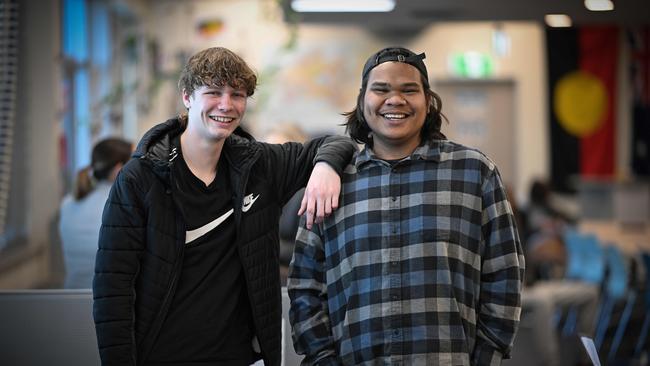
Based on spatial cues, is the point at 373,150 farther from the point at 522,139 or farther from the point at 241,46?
the point at 522,139

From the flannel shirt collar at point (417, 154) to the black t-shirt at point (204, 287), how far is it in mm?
360

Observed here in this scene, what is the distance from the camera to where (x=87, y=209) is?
3488 mm

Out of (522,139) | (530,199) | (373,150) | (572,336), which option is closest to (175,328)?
(373,150)

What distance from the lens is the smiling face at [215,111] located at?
2.18 metres

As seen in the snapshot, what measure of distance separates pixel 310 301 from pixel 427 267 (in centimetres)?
34

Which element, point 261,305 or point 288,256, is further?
point 288,256

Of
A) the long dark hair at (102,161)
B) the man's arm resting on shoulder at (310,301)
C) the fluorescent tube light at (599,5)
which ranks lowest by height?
the man's arm resting on shoulder at (310,301)

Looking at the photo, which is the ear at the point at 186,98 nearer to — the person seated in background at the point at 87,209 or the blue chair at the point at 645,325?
the person seated in background at the point at 87,209

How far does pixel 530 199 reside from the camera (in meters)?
9.02

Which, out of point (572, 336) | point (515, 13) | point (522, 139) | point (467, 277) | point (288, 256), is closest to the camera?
point (467, 277)

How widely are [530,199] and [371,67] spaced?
23.2ft

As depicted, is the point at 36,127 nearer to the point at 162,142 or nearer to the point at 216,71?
the point at 162,142

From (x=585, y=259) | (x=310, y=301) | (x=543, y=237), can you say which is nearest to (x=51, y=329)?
(x=310, y=301)

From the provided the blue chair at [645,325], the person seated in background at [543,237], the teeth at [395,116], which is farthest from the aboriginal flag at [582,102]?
the teeth at [395,116]
